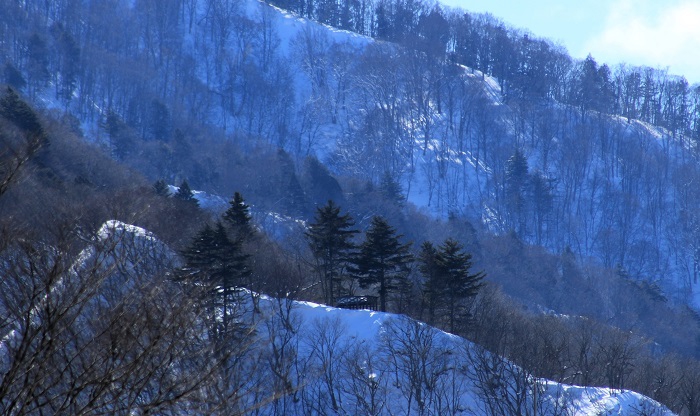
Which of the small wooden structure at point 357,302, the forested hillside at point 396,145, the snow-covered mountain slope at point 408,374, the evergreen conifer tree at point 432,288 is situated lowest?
the snow-covered mountain slope at point 408,374

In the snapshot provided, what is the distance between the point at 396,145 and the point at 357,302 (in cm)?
4990

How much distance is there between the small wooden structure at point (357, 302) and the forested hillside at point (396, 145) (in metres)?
1.10

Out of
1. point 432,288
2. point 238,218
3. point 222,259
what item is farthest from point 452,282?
point 222,259

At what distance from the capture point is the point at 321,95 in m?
88.6

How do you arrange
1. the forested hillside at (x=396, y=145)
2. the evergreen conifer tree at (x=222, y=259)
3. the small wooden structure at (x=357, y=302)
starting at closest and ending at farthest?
the evergreen conifer tree at (x=222, y=259) → the small wooden structure at (x=357, y=302) → the forested hillside at (x=396, y=145)

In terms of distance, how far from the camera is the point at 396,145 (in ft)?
271

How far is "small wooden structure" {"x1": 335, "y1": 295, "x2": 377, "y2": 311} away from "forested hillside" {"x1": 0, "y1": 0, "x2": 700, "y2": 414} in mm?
1099

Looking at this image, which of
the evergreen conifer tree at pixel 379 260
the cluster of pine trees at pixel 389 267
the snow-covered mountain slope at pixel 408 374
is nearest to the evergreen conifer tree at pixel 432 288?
the cluster of pine trees at pixel 389 267

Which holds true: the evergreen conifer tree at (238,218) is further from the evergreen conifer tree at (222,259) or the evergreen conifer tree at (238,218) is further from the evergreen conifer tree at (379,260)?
the evergreen conifer tree at (379,260)

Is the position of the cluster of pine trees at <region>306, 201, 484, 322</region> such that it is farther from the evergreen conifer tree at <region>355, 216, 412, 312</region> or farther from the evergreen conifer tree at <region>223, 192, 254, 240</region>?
the evergreen conifer tree at <region>223, 192, 254, 240</region>

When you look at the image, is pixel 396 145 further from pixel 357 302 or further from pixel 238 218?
pixel 357 302

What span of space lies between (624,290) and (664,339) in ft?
20.1

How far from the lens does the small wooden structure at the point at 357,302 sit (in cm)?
3403

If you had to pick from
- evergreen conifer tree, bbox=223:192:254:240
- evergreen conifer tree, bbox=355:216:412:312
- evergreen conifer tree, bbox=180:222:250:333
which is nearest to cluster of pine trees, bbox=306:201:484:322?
evergreen conifer tree, bbox=355:216:412:312
